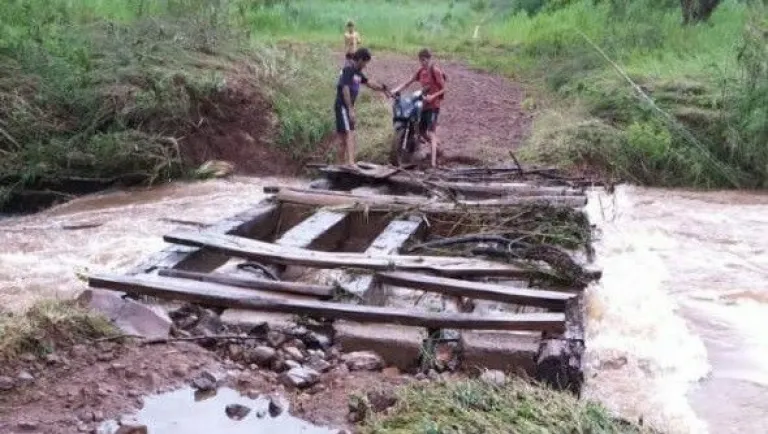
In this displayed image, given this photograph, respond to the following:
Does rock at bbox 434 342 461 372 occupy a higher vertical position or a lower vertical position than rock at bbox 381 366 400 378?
higher

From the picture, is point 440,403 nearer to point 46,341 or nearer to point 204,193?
Answer: point 46,341

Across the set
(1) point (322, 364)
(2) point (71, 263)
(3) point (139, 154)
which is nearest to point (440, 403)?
(1) point (322, 364)

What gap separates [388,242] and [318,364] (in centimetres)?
189

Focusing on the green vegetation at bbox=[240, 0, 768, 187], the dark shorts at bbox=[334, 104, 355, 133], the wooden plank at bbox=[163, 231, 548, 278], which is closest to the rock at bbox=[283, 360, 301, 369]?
the wooden plank at bbox=[163, 231, 548, 278]

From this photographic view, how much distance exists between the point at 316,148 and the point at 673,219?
537cm

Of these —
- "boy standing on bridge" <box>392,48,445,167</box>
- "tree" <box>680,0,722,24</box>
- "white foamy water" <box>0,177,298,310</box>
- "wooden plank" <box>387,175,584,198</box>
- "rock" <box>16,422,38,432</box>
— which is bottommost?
"white foamy water" <box>0,177,298,310</box>

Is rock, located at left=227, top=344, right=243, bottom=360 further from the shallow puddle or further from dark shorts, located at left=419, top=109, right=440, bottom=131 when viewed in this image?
dark shorts, located at left=419, top=109, right=440, bottom=131

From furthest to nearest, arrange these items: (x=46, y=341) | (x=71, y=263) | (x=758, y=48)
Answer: (x=758, y=48)
(x=71, y=263)
(x=46, y=341)

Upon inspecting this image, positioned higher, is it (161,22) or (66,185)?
(161,22)

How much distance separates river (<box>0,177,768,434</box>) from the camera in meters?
5.63

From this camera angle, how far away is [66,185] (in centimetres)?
1331

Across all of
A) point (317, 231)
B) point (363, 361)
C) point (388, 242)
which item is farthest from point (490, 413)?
point (317, 231)

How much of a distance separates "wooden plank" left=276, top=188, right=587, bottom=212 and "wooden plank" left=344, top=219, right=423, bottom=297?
1.11 feet

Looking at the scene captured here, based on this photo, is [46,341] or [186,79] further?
[186,79]
